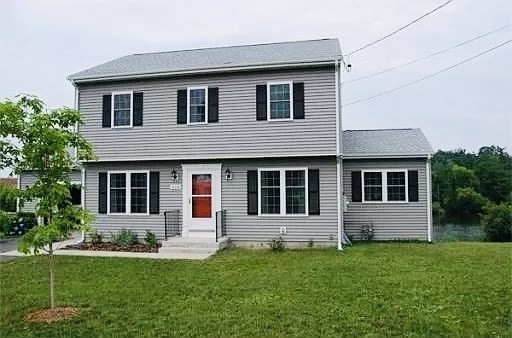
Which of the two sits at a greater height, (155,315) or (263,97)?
(263,97)

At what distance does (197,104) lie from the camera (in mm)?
12867

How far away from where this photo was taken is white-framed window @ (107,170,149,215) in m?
13.3

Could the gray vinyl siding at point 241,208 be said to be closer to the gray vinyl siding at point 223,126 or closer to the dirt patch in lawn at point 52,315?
the gray vinyl siding at point 223,126

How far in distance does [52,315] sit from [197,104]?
8063 millimetres

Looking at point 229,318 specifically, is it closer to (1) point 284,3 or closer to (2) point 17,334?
(2) point 17,334

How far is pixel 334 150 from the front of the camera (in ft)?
38.7

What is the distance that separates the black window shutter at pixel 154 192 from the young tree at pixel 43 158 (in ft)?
22.4

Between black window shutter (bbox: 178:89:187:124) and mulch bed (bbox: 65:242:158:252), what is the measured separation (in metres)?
3.84

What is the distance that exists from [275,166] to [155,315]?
7.17 metres

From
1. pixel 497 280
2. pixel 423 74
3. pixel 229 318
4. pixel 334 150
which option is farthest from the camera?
pixel 423 74

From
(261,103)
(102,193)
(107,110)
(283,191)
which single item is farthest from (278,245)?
(107,110)

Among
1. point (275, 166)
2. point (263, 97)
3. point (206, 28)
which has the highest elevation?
point (206, 28)

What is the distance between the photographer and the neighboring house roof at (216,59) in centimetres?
1233

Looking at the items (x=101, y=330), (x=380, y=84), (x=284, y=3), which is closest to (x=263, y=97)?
(x=284, y=3)
